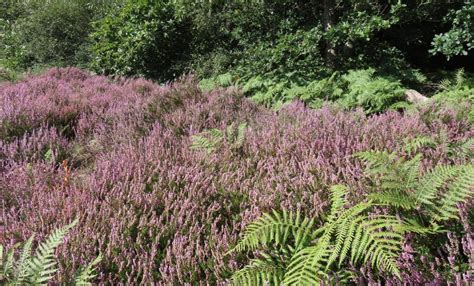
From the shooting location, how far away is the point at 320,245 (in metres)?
1.89

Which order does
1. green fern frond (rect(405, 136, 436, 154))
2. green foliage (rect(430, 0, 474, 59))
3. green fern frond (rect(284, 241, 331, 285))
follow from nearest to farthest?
green fern frond (rect(284, 241, 331, 285)), green fern frond (rect(405, 136, 436, 154)), green foliage (rect(430, 0, 474, 59))

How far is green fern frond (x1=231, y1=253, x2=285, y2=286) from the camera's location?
1.82m

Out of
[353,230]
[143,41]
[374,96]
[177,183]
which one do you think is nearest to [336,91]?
[374,96]

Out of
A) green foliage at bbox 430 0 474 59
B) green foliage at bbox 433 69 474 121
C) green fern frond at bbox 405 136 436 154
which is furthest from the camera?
green foliage at bbox 430 0 474 59

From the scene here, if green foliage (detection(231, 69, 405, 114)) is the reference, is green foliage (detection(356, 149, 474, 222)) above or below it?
above

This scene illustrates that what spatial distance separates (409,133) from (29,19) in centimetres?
1368

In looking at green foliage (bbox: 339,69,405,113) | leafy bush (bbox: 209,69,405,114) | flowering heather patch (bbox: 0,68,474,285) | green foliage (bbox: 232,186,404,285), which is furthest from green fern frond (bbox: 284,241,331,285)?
green foliage (bbox: 339,69,405,113)

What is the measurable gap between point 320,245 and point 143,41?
8449 mm

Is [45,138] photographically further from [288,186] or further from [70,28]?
[70,28]

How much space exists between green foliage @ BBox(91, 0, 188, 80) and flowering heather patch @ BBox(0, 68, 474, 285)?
214 inches

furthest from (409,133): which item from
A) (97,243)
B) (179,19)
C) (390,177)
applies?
(179,19)

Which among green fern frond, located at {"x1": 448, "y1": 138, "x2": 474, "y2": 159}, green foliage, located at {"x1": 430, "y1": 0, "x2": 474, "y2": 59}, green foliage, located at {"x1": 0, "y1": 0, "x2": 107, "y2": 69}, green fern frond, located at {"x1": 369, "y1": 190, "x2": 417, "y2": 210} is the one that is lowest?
green foliage, located at {"x1": 0, "y1": 0, "x2": 107, "y2": 69}

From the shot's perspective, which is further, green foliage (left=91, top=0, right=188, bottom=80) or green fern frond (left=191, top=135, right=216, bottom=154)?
green foliage (left=91, top=0, right=188, bottom=80)

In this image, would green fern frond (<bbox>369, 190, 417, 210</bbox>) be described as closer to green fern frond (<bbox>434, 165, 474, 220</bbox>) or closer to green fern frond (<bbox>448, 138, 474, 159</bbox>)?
green fern frond (<bbox>434, 165, 474, 220</bbox>)
